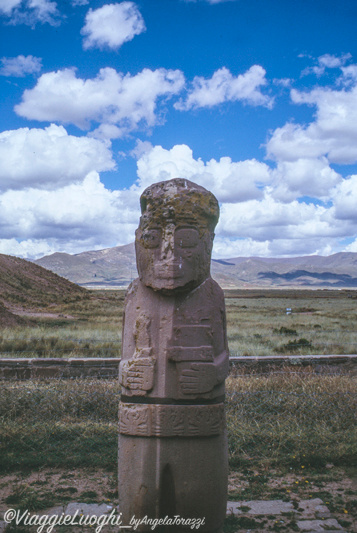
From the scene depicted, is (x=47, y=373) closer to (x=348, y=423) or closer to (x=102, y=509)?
(x=102, y=509)

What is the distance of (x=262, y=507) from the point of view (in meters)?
4.50

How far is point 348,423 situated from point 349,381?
1398mm

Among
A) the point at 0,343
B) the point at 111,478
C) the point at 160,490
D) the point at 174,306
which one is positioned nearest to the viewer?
the point at 160,490

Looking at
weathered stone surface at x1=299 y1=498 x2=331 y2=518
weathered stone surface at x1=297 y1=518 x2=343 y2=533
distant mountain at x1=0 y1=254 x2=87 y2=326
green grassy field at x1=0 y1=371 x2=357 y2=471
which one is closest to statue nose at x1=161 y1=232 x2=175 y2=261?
weathered stone surface at x1=297 y1=518 x2=343 y2=533

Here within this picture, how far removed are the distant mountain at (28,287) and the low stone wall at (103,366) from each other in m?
16.9

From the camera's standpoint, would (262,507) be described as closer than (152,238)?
No

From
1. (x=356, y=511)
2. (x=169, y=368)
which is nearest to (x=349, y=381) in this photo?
(x=356, y=511)

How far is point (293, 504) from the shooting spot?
15.0 ft

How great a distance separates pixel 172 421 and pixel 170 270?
114 cm

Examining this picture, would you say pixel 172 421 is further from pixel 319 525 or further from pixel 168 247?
pixel 319 525

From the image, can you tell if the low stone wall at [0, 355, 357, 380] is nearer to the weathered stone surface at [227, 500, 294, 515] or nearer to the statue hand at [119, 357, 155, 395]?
the weathered stone surface at [227, 500, 294, 515]

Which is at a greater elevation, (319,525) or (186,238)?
(186,238)

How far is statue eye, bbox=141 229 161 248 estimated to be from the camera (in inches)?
144

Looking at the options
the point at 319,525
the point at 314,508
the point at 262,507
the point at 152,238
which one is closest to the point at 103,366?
the point at 262,507
